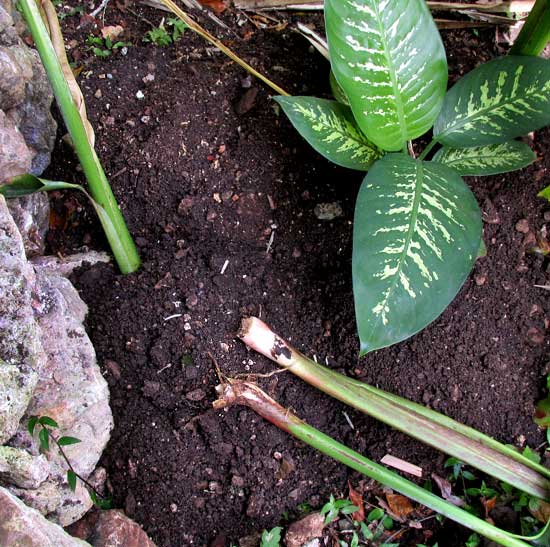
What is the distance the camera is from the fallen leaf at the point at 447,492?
1.39 m

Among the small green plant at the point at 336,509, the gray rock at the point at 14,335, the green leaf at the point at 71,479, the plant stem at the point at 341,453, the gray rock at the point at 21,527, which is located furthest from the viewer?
the small green plant at the point at 336,509

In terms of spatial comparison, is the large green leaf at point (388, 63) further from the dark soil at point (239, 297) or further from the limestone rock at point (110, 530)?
the limestone rock at point (110, 530)

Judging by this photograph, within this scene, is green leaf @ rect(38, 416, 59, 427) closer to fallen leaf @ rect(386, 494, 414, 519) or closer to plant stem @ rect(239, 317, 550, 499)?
plant stem @ rect(239, 317, 550, 499)

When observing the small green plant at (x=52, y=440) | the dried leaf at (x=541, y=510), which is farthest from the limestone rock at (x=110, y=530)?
the dried leaf at (x=541, y=510)

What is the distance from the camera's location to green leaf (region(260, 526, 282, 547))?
1264 mm

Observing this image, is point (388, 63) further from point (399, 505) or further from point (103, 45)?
point (399, 505)

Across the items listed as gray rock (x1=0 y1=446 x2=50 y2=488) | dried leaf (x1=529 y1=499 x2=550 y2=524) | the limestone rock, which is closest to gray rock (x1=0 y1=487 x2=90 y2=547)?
gray rock (x1=0 y1=446 x2=50 y2=488)

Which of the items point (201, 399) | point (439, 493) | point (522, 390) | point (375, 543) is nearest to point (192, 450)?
point (201, 399)

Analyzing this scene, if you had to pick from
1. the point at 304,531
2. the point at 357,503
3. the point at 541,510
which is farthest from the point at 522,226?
the point at 304,531

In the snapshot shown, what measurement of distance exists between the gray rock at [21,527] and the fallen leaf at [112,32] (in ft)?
3.96

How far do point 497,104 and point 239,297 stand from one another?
0.72 m

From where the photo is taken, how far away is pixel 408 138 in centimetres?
136

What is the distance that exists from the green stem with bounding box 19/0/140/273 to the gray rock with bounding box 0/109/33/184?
0.39ft

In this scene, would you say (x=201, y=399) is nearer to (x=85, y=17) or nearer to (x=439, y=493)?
(x=439, y=493)
